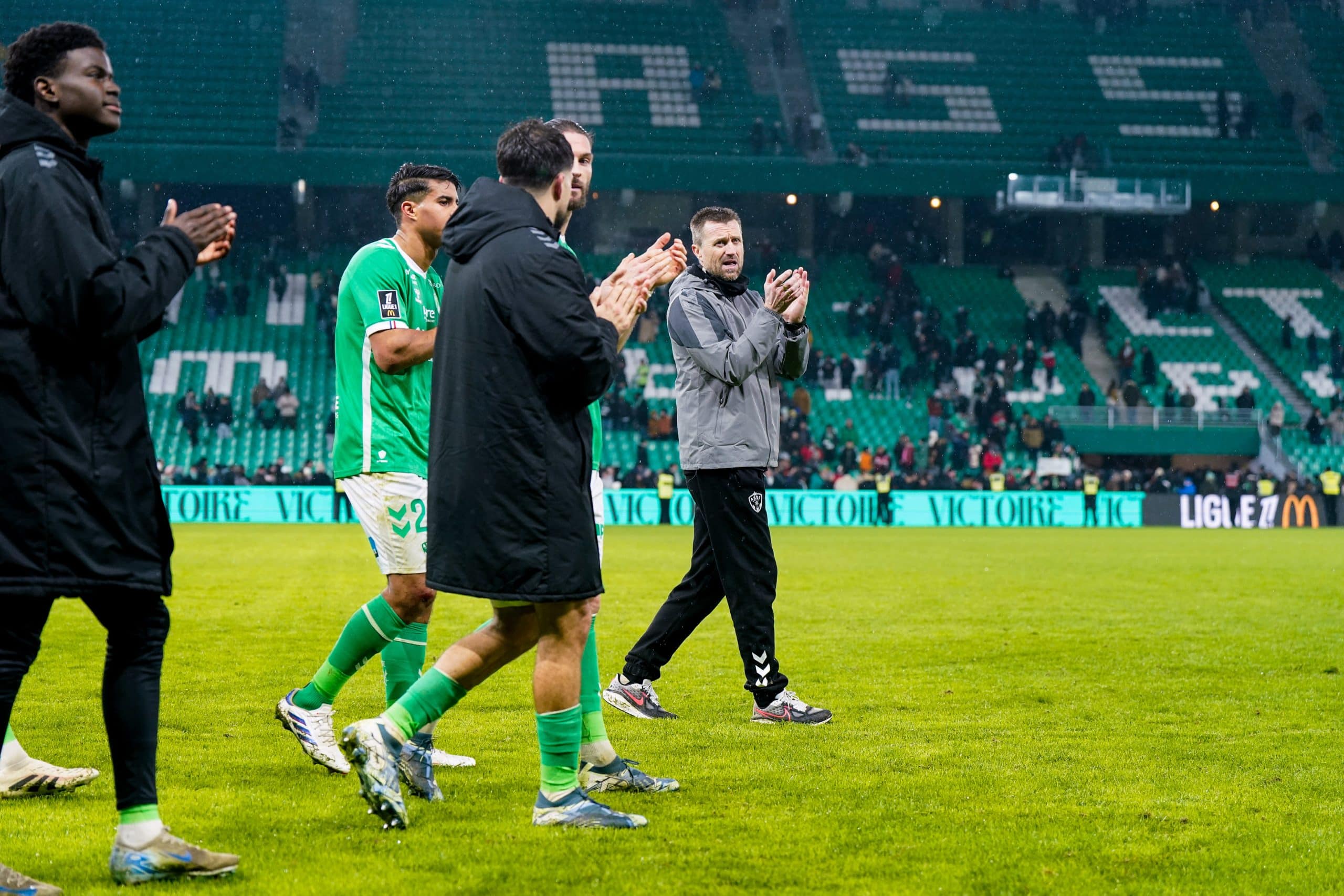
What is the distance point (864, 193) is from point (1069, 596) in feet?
104

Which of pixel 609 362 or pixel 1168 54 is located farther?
pixel 1168 54

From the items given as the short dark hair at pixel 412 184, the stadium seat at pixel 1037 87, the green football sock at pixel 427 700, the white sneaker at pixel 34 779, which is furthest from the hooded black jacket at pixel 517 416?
the stadium seat at pixel 1037 87

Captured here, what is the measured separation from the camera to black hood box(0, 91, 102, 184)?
3.81 m

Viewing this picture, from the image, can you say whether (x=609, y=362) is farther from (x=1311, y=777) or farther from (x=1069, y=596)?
(x=1069, y=596)

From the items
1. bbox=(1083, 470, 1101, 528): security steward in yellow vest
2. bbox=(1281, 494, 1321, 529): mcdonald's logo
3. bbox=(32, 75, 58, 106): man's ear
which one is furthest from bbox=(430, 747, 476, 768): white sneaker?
bbox=(1281, 494, 1321, 529): mcdonald's logo

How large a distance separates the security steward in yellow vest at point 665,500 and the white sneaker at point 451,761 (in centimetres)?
2504

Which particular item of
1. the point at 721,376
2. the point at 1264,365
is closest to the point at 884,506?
the point at 1264,365

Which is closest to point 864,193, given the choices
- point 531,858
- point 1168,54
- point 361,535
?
point 1168,54

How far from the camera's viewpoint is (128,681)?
3.92m

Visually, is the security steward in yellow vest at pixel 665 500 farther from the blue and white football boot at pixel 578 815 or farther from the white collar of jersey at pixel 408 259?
the blue and white football boot at pixel 578 815

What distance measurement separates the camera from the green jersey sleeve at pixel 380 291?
18.2 ft

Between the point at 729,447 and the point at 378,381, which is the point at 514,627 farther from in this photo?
the point at 729,447

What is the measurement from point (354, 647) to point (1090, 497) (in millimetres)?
29574

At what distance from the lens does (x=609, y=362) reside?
14.5ft
